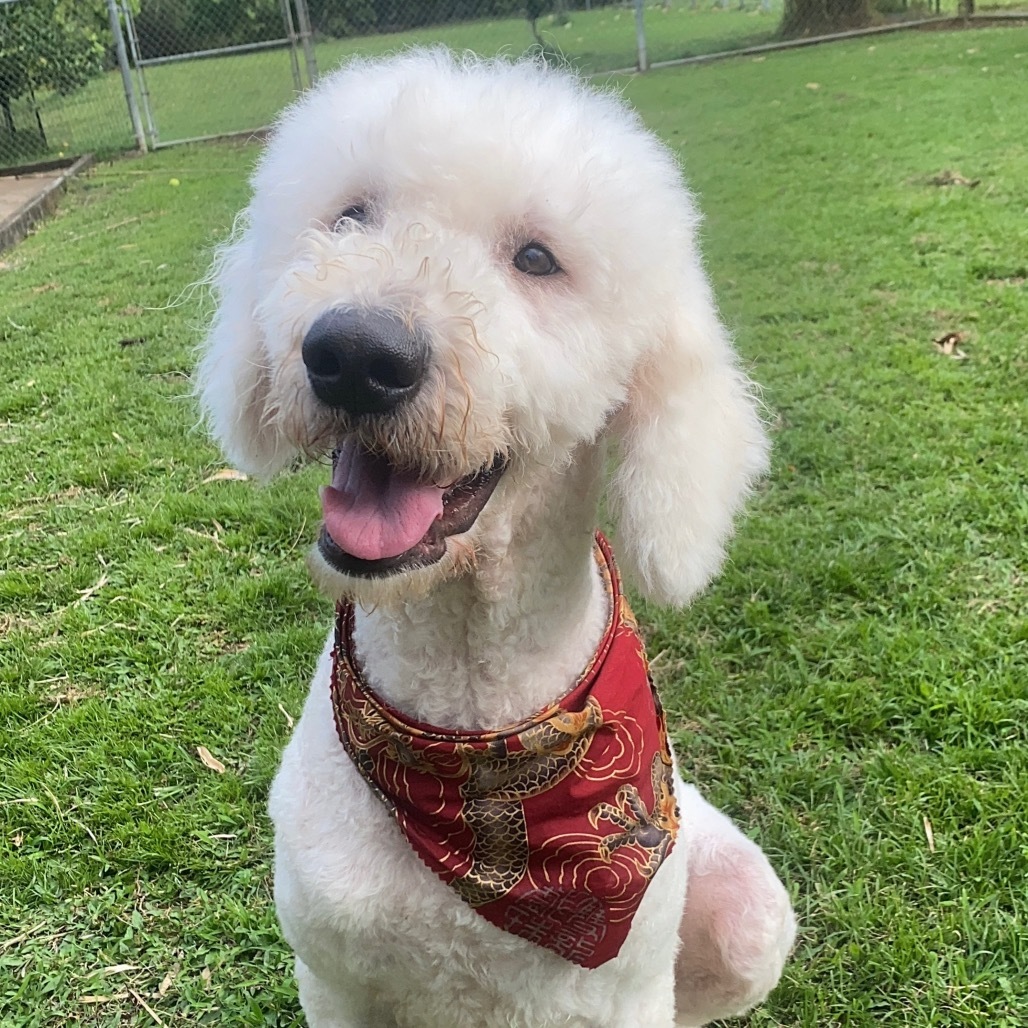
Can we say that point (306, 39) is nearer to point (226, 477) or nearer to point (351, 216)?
point (226, 477)

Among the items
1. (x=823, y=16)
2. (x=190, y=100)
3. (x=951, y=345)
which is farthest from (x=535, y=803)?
(x=823, y=16)

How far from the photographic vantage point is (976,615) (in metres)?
3.02

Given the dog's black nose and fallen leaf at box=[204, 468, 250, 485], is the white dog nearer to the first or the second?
the dog's black nose

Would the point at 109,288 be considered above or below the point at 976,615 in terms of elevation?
above

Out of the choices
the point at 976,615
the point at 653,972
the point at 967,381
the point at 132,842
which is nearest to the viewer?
the point at 653,972

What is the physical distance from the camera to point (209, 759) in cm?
272

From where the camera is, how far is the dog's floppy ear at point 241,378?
4.97ft

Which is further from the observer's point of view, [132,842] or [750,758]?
[750,758]

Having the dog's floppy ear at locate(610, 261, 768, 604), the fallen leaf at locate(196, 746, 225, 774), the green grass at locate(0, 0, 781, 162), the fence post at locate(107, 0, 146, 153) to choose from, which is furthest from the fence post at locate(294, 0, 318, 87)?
the dog's floppy ear at locate(610, 261, 768, 604)

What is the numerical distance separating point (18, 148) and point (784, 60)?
335 inches

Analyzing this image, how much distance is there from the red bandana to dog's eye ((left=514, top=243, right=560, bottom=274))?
60cm

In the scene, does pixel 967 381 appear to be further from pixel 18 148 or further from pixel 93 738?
pixel 18 148

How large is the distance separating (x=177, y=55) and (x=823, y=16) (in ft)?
27.5

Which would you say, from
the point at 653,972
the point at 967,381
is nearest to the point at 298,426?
the point at 653,972
